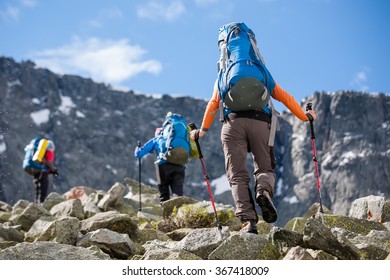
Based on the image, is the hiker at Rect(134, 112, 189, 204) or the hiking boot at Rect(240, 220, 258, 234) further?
the hiker at Rect(134, 112, 189, 204)

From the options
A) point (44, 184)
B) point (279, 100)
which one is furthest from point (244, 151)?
point (44, 184)

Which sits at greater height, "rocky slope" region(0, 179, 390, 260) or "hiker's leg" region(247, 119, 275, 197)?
"hiker's leg" region(247, 119, 275, 197)

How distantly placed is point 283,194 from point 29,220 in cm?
18480

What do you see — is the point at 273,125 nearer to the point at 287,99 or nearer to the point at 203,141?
the point at 287,99

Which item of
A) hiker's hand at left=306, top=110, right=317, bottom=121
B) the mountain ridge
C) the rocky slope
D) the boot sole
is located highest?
the mountain ridge

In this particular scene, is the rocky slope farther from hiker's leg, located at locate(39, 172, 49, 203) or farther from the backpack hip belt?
hiker's leg, located at locate(39, 172, 49, 203)

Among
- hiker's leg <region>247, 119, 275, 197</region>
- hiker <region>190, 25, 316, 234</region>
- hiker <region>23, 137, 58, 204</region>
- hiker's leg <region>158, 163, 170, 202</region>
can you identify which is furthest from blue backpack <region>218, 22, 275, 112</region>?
hiker <region>23, 137, 58, 204</region>

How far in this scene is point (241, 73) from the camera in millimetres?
6555

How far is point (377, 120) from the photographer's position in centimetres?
17750

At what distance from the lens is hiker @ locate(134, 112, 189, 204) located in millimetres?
12781

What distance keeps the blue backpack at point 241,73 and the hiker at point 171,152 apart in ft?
19.4

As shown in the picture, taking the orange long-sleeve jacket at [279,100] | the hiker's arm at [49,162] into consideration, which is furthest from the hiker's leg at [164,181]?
the hiker's arm at [49,162]
